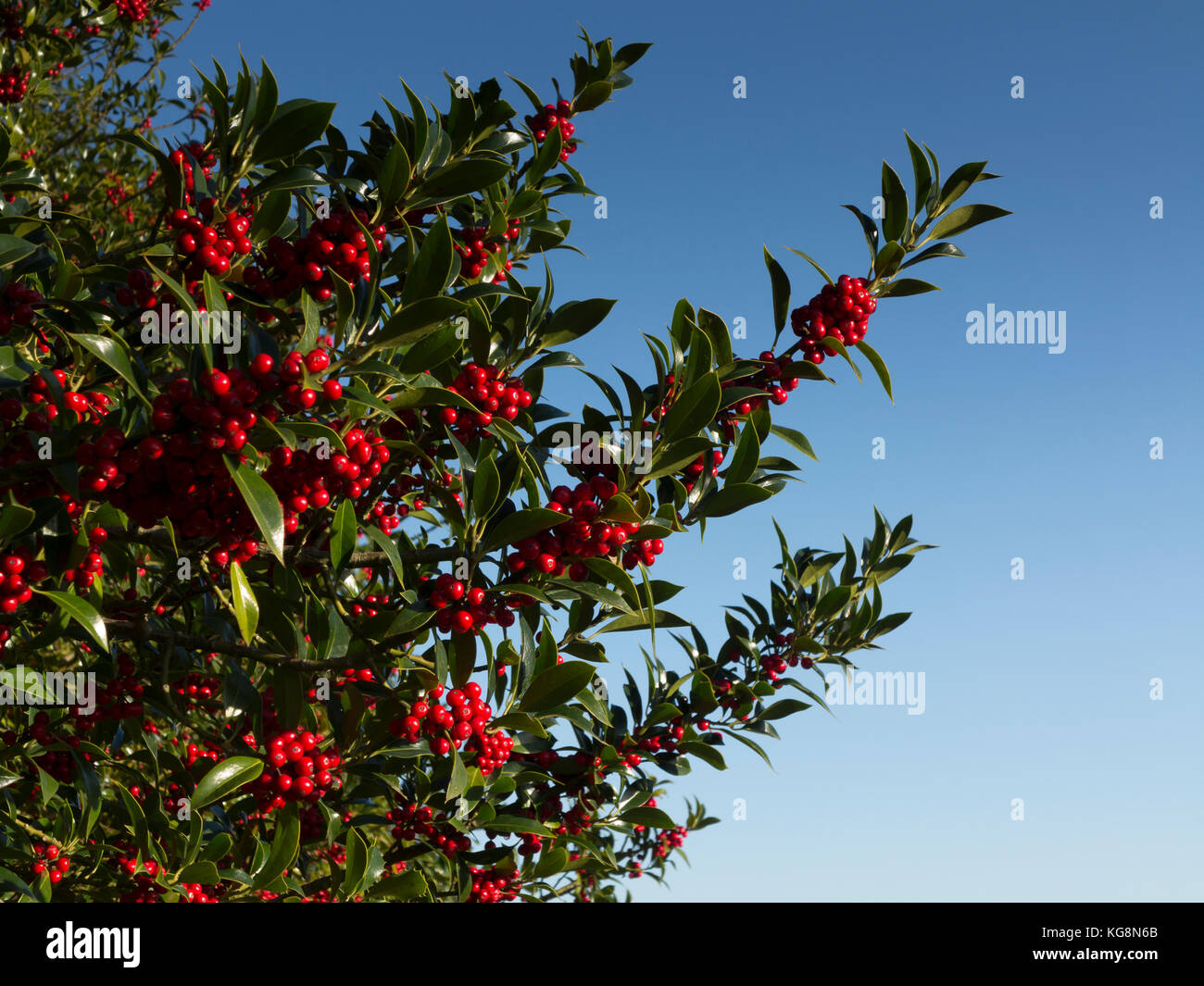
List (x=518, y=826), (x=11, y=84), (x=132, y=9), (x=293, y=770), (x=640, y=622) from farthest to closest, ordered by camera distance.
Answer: (x=132, y=9), (x=11, y=84), (x=518, y=826), (x=640, y=622), (x=293, y=770)

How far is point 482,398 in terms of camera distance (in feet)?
8.05

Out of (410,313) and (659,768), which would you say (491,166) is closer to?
(410,313)

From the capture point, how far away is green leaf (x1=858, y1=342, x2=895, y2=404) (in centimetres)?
278

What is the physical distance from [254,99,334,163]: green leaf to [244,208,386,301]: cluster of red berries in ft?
0.66

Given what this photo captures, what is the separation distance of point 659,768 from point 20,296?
2.77 metres

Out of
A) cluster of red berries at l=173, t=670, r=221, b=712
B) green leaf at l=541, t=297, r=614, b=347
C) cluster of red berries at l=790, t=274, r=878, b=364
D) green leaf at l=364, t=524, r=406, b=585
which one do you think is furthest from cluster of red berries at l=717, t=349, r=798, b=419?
cluster of red berries at l=173, t=670, r=221, b=712

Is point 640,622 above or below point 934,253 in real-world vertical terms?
below

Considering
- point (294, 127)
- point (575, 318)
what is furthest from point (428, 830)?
point (294, 127)

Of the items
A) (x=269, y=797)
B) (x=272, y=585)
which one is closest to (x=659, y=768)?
(x=269, y=797)

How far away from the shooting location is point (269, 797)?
8.66 feet

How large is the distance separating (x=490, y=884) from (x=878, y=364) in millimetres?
2425

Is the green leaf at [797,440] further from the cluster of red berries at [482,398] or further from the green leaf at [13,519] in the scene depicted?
the green leaf at [13,519]

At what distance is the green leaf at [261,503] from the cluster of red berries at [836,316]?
170 centimetres

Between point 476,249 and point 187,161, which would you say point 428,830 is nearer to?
point 476,249
